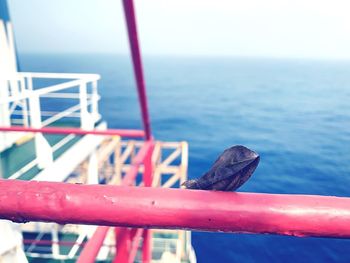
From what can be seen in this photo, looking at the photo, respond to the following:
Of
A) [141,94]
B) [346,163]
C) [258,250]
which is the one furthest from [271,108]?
[141,94]

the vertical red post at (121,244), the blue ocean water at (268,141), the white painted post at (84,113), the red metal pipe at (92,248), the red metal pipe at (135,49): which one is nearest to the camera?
the red metal pipe at (92,248)

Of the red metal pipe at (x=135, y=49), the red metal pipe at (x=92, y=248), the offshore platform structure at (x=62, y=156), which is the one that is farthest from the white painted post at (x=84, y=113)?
the red metal pipe at (x=92, y=248)

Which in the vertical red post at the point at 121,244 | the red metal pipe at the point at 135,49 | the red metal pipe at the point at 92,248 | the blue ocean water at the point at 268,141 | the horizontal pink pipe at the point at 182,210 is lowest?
the blue ocean water at the point at 268,141

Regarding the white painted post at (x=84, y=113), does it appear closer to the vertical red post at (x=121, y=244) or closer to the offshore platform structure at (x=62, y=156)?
the offshore platform structure at (x=62, y=156)

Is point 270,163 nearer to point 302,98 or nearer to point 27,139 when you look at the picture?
point 27,139

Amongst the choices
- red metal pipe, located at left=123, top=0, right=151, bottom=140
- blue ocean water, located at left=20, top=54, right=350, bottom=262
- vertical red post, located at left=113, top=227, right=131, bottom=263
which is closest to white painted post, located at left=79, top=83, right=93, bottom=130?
→ red metal pipe, located at left=123, top=0, right=151, bottom=140

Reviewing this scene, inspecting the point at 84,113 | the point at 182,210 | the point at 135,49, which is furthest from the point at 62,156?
the point at 182,210
